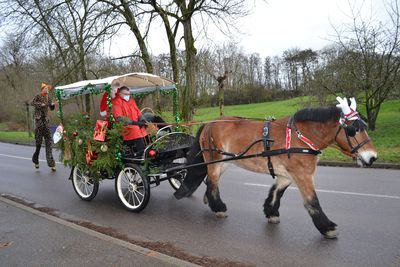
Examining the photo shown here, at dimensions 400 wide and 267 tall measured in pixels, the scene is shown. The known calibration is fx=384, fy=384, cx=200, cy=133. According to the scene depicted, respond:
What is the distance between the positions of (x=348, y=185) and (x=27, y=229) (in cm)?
602

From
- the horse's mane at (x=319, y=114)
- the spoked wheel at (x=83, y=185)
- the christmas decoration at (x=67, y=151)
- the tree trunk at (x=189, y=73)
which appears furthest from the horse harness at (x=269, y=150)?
the tree trunk at (x=189, y=73)

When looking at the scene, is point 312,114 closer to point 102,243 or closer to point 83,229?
point 102,243

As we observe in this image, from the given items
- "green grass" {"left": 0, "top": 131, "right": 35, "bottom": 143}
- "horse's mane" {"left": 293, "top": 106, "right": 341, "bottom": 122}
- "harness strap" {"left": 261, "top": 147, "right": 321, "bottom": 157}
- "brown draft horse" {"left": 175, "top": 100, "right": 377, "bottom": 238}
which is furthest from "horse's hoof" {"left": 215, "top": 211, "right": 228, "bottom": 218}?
"green grass" {"left": 0, "top": 131, "right": 35, "bottom": 143}

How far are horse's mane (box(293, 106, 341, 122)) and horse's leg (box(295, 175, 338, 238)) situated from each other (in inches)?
28.9

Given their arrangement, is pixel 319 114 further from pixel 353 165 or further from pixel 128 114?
pixel 353 165

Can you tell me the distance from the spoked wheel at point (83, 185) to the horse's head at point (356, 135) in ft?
14.7

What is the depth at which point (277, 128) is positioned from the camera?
514 cm

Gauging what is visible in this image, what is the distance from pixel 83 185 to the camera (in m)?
7.69

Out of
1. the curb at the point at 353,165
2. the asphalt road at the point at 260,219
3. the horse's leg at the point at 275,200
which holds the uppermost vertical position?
the horse's leg at the point at 275,200

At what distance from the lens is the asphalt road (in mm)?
4340

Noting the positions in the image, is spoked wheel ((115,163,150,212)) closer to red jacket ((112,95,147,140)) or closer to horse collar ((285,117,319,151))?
red jacket ((112,95,147,140))

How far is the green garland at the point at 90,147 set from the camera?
6.48 meters

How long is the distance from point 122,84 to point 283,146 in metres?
3.55

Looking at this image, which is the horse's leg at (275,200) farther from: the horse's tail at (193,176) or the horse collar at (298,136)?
the horse's tail at (193,176)
